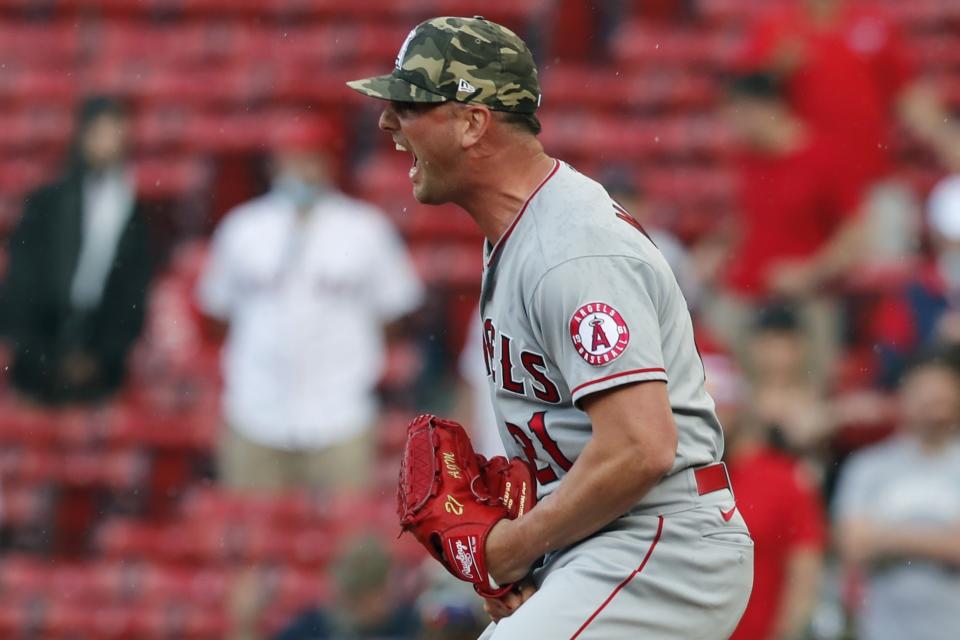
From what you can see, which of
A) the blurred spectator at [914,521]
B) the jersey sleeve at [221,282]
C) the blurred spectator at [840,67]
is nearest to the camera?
the blurred spectator at [914,521]

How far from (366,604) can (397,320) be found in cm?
187

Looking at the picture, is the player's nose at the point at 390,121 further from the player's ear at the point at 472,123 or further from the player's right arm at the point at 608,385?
the player's right arm at the point at 608,385

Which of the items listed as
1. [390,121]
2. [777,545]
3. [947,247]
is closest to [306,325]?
[777,545]

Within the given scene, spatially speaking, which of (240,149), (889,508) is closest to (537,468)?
(889,508)

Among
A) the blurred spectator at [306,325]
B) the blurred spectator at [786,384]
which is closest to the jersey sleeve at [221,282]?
the blurred spectator at [306,325]

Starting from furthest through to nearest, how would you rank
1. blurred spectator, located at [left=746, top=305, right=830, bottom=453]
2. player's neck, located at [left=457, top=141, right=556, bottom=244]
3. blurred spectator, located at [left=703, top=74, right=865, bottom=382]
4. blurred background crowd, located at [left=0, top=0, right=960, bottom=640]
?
blurred spectator, located at [left=703, top=74, right=865, bottom=382], blurred spectator, located at [left=746, top=305, right=830, bottom=453], blurred background crowd, located at [left=0, top=0, right=960, bottom=640], player's neck, located at [left=457, top=141, right=556, bottom=244]

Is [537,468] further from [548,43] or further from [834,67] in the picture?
[548,43]

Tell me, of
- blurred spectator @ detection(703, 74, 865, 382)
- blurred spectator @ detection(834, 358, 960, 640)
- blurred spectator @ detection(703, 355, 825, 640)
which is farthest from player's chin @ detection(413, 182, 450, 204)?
blurred spectator @ detection(703, 74, 865, 382)

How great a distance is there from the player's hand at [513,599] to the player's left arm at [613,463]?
0.19 metres

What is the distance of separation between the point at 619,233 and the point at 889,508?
3386 mm

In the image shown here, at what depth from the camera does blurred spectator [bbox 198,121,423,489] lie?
806cm

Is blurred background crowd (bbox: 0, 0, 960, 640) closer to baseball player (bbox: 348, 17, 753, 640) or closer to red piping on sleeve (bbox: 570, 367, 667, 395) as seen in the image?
baseball player (bbox: 348, 17, 753, 640)

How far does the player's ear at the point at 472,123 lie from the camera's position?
3.53m

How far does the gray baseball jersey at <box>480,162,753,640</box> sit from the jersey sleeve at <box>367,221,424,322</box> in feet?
14.9
